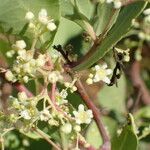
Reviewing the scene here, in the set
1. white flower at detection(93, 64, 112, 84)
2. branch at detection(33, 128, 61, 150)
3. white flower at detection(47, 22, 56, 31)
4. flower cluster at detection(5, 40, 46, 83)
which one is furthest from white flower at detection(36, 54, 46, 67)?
branch at detection(33, 128, 61, 150)

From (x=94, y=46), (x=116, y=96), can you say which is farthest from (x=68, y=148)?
(x=116, y=96)

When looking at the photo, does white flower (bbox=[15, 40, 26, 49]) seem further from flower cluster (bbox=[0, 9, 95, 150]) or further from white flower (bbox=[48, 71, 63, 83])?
white flower (bbox=[48, 71, 63, 83])

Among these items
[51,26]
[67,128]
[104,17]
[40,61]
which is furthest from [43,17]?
[67,128]

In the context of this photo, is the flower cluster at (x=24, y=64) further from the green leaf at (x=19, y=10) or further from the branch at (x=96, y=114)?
the branch at (x=96, y=114)

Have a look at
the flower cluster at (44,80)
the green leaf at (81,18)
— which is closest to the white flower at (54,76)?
the flower cluster at (44,80)

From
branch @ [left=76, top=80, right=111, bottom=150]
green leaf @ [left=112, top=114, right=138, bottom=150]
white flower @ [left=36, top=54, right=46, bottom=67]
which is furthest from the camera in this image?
branch @ [left=76, top=80, right=111, bottom=150]

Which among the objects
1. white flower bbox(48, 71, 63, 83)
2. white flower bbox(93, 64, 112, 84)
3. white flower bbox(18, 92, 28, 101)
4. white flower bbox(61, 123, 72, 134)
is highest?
white flower bbox(48, 71, 63, 83)

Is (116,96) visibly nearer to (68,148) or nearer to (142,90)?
(142,90)

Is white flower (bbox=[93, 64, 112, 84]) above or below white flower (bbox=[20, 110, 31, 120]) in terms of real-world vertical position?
above
